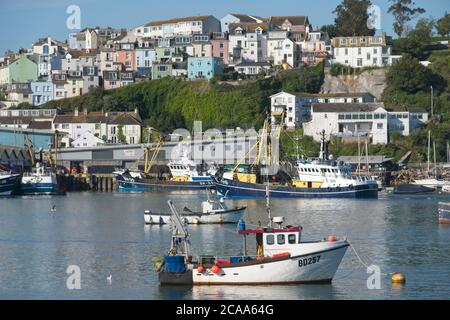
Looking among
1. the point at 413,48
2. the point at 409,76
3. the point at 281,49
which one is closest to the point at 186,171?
the point at 409,76

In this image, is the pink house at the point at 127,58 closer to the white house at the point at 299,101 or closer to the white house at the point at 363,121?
the white house at the point at 299,101

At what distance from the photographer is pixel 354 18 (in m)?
102

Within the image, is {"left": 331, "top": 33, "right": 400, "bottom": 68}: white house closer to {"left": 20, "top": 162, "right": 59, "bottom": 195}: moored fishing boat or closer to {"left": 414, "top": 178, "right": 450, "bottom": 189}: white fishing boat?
{"left": 414, "top": 178, "right": 450, "bottom": 189}: white fishing boat

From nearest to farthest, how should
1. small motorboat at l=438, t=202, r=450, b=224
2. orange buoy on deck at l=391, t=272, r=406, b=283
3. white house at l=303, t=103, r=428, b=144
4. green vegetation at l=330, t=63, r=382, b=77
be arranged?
1. orange buoy on deck at l=391, t=272, r=406, b=283
2. small motorboat at l=438, t=202, r=450, b=224
3. white house at l=303, t=103, r=428, b=144
4. green vegetation at l=330, t=63, r=382, b=77

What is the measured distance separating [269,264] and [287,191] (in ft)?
130

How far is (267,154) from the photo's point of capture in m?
78.4

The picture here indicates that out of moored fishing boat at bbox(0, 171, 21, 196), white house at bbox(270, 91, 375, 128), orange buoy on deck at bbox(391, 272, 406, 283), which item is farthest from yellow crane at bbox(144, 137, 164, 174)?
orange buoy on deck at bbox(391, 272, 406, 283)

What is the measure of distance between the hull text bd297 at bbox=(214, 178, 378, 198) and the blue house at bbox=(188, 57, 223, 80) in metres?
28.1

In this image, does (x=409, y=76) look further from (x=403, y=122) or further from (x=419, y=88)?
(x=403, y=122)

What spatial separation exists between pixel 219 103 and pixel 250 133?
27.2 feet

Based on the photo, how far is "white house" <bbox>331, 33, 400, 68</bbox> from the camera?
315 ft

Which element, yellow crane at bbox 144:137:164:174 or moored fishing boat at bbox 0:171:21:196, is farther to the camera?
yellow crane at bbox 144:137:164:174

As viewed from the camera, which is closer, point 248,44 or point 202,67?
point 202,67

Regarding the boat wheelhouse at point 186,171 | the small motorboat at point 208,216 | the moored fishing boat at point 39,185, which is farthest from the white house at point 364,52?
the small motorboat at point 208,216
